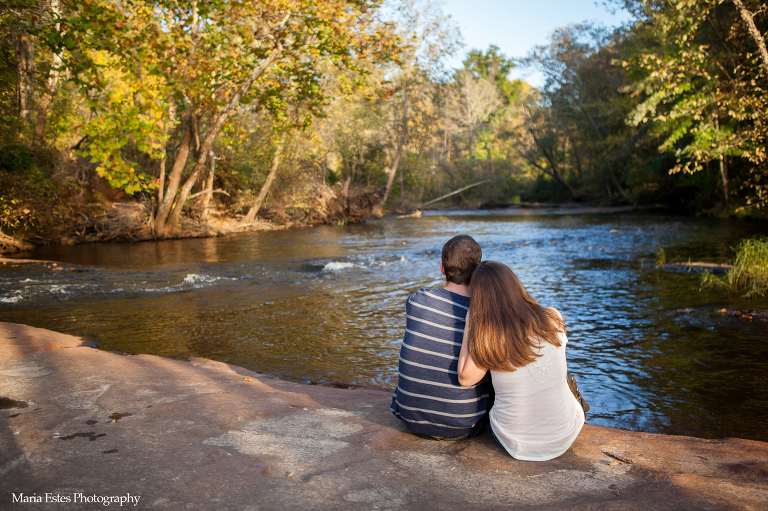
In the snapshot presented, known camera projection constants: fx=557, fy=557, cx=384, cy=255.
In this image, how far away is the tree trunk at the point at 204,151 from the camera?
1848 centimetres

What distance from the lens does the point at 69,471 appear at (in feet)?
9.34

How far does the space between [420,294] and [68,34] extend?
8.53 m

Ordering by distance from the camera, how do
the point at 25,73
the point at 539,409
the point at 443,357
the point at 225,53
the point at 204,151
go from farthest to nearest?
the point at 204,151
the point at 225,53
the point at 25,73
the point at 443,357
the point at 539,409

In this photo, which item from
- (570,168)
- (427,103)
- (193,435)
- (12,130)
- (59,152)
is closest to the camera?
(193,435)

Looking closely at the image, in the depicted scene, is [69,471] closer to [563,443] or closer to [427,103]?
[563,443]

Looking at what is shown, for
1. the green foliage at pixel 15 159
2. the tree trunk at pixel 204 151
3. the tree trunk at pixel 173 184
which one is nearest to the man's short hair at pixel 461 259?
the tree trunk at pixel 204 151

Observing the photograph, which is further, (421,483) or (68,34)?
(68,34)

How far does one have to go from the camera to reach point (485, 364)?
125 inches

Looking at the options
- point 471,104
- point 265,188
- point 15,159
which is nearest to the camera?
point 15,159

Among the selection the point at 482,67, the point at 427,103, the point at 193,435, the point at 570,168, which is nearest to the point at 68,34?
the point at 193,435

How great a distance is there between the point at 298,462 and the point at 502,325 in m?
1.37

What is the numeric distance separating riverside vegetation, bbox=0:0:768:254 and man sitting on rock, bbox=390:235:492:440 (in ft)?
28.5

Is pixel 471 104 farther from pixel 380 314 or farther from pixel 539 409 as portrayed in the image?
pixel 539 409

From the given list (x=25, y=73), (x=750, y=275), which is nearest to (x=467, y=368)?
(x=750, y=275)
